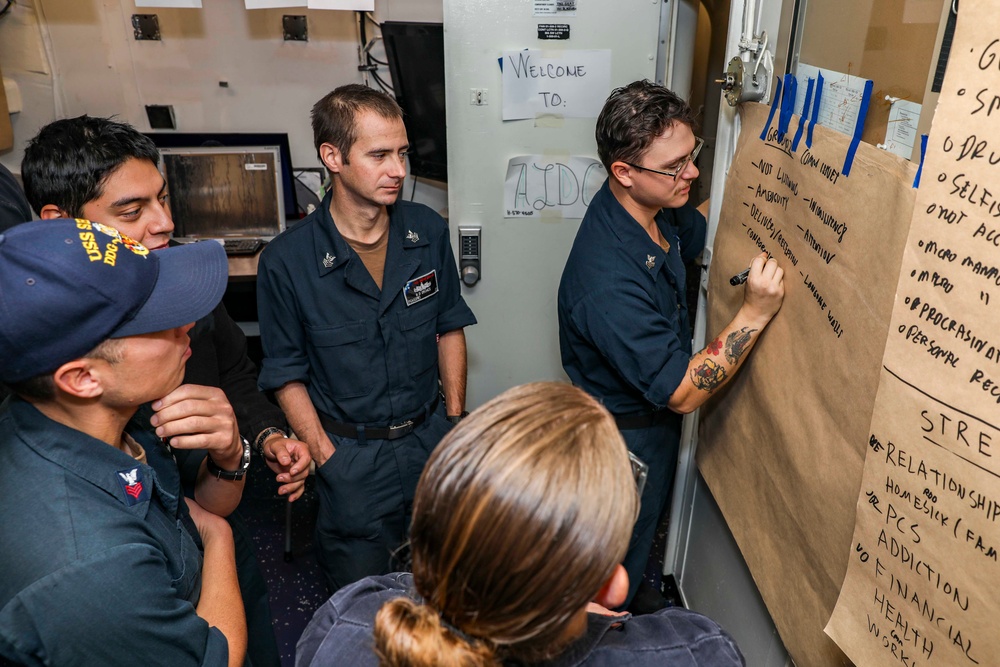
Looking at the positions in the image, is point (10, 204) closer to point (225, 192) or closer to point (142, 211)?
point (142, 211)

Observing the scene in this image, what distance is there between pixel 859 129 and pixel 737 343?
1.67 ft

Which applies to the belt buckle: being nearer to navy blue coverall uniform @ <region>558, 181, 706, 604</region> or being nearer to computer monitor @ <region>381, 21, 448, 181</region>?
navy blue coverall uniform @ <region>558, 181, 706, 604</region>

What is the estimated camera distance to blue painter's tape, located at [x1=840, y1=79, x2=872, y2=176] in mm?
1089

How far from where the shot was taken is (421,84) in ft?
8.96

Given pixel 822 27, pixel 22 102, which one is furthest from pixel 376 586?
pixel 22 102

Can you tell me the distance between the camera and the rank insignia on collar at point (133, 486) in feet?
3.21

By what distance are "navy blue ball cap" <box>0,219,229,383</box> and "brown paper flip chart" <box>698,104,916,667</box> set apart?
1.03 metres

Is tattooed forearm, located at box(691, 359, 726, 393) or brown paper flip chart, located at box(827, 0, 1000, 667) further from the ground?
brown paper flip chart, located at box(827, 0, 1000, 667)

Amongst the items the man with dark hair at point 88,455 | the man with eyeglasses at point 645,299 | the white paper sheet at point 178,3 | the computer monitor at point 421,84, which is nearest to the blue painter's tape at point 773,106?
the man with eyeglasses at point 645,299

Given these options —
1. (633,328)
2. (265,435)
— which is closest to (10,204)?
(265,435)

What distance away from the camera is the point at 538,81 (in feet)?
7.74

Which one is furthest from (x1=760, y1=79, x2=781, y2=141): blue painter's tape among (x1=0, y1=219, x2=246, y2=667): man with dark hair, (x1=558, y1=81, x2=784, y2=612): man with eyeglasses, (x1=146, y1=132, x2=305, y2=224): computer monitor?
(x1=146, y1=132, x2=305, y2=224): computer monitor

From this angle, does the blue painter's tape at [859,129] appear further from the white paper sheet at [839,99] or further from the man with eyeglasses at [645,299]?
the man with eyeglasses at [645,299]

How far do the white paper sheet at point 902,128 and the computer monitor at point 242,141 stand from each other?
2.62 m
